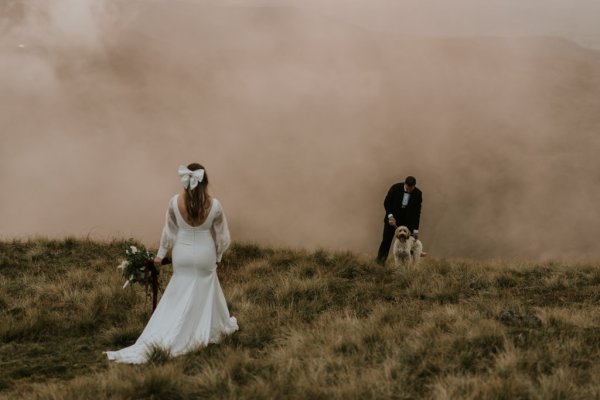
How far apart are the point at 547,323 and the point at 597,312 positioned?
129cm

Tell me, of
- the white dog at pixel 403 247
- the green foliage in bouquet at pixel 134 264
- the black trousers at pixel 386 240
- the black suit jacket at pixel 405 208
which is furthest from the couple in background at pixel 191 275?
the black suit jacket at pixel 405 208

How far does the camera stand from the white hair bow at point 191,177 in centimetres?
797

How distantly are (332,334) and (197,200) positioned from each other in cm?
251

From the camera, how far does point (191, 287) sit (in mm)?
8328

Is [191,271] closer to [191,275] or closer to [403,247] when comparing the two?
[191,275]

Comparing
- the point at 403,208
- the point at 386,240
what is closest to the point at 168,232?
the point at 403,208

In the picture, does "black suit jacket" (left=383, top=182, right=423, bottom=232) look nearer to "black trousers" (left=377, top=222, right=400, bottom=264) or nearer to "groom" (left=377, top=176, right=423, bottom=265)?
"groom" (left=377, top=176, right=423, bottom=265)

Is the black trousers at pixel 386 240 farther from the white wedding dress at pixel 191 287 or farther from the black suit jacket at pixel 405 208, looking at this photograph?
the white wedding dress at pixel 191 287

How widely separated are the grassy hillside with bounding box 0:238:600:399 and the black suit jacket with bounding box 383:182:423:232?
1.25 meters

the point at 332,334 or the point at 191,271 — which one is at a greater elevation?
the point at 191,271

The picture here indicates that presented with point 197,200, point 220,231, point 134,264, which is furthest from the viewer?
point 134,264

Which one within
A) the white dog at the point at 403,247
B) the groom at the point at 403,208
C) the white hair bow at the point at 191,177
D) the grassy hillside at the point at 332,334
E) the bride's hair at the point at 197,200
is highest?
the white hair bow at the point at 191,177

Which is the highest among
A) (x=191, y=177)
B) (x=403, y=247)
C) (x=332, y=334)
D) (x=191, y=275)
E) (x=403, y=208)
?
(x=191, y=177)

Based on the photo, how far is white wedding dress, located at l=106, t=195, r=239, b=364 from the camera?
813cm
